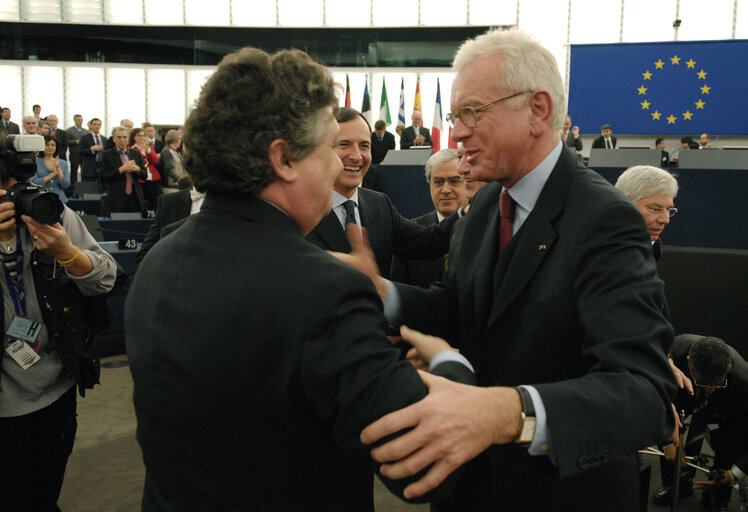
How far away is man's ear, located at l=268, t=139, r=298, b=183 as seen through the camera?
3.33 feet

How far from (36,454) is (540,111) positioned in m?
2.10

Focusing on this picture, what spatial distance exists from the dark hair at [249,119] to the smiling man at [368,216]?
1.43m

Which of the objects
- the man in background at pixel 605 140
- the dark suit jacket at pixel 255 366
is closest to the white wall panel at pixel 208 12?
the man in background at pixel 605 140

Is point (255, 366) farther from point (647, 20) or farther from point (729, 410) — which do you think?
point (647, 20)

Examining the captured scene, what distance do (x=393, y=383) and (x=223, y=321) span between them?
28 cm

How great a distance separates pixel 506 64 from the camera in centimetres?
135

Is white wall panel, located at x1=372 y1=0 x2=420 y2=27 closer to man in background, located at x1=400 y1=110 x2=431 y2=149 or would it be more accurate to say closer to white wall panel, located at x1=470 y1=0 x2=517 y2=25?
white wall panel, located at x1=470 y1=0 x2=517 y2=25

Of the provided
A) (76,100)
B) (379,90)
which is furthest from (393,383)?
(76,100)

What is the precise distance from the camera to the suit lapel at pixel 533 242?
49.4 inches

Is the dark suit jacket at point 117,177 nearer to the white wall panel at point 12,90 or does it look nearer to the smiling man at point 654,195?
the smiling man at point 654,195

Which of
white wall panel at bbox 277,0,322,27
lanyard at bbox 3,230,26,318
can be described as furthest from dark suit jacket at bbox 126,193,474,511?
white wall panel at bbox 277,0,322,27

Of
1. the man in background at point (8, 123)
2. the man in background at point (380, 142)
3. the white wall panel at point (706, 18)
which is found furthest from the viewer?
the white wall panel at point (706, 18)

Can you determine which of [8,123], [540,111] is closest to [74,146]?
[8,123]

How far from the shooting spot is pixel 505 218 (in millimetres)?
1448
